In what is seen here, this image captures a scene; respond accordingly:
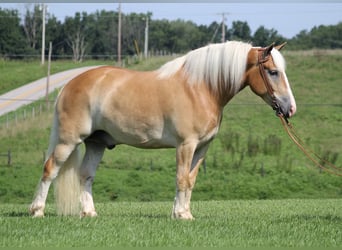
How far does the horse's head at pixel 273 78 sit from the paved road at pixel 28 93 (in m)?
45.5

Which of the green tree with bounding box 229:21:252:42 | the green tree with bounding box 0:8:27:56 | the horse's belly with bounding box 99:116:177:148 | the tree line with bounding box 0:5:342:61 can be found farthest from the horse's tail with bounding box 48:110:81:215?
the green tree with bounding box 229:21:252:42

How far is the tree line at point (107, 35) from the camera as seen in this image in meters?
84.9

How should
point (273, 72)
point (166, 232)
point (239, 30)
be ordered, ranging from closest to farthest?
1. point (166, 232)
2. point (273, 72)
3. point (239, 30)

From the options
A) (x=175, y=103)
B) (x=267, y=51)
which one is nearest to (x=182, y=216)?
(x=175, y=103)

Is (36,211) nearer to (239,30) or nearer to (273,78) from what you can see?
(273,78)

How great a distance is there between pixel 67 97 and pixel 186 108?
6.02ft

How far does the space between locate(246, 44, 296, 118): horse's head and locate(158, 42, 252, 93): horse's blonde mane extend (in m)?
0.19

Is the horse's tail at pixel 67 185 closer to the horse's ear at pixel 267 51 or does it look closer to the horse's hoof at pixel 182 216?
the horse's hoof at pixel 182 216

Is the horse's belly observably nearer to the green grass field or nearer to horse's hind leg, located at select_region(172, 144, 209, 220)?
horse's hind leg, located at select_region(172, 144, 209, 220)

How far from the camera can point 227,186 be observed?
2889 cm

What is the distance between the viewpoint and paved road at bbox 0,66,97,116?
56.3 meters

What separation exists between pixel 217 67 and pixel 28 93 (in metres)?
52.2

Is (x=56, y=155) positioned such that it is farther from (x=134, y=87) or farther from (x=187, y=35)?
(x=187, y=35)

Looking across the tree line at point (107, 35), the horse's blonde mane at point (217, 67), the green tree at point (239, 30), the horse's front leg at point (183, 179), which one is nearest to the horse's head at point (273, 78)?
the horse's blonde mane at point (217, 67)
